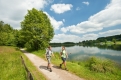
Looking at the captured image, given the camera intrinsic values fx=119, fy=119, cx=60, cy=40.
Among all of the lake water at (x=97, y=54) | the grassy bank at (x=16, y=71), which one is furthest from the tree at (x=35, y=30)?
the grassy bank at (x=16, y=71)

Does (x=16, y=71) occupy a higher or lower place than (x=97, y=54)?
higher

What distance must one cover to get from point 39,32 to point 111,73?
27.3m

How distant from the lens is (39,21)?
37.4 metres

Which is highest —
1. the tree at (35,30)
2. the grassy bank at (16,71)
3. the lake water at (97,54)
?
the tree at (35,30)

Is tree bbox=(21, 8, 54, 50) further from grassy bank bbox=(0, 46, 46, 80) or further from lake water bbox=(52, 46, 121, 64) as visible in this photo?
grassy bank bbox=(0, 46, 46, 80)

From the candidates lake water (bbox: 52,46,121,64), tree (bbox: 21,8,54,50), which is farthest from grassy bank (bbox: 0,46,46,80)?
tree (bbox: 21,8,54,50)

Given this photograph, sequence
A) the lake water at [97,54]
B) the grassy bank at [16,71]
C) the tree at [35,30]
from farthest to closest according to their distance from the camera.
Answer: the tree at [35,30]
the lake water at [97,54]
the grassy bank at [16,71]

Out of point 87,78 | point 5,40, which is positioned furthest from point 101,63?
point 5,40

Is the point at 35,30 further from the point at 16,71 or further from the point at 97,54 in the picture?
the point at 16,71

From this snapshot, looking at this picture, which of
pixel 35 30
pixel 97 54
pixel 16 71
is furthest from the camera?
pixel 97 54

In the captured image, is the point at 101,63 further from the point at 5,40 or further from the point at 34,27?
the point at 5,40

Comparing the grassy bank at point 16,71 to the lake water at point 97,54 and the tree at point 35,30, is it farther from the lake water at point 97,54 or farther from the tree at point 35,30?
the tree at point 35,30

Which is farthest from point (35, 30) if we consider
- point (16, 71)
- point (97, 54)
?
point (16, 71)

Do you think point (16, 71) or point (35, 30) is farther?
point (35, 30)
